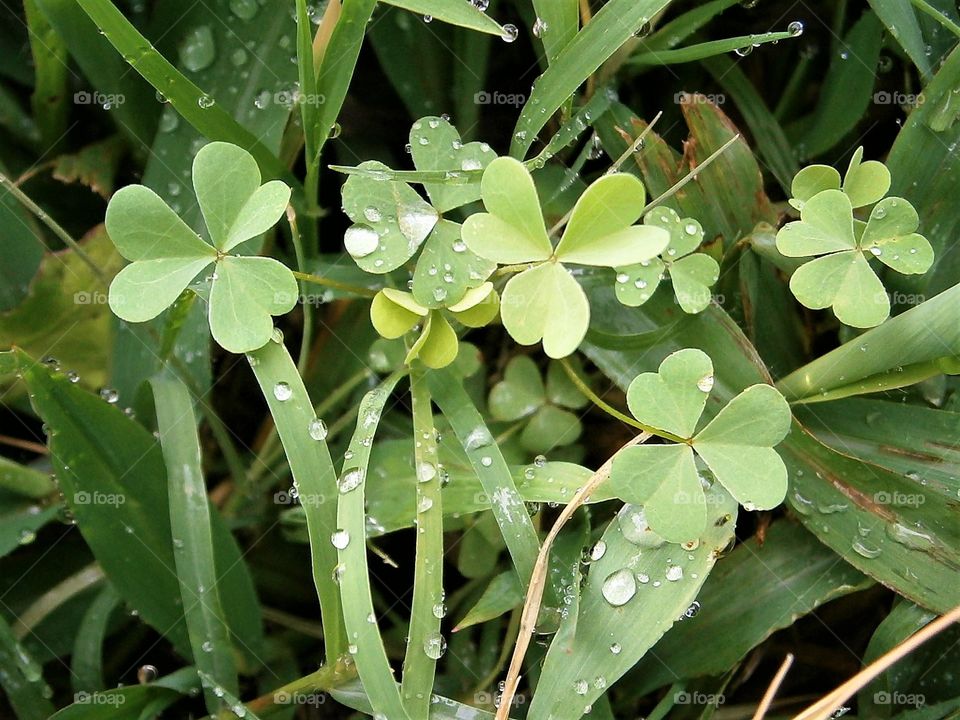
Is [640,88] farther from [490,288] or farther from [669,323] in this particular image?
[490,288]

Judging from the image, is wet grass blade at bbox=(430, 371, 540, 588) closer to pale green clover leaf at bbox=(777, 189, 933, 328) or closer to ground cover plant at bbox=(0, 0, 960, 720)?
ground cover plant at bbox=(0, 0, 960, 720)

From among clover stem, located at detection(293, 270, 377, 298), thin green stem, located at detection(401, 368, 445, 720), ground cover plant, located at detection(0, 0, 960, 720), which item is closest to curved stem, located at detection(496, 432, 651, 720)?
ground cover plant, located at detection(0, 0, 960, 720)

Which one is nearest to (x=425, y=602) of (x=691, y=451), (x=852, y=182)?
(x=691, y=451)

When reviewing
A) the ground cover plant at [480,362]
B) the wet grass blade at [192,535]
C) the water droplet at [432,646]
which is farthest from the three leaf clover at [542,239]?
the wet grass blade at [192,535]

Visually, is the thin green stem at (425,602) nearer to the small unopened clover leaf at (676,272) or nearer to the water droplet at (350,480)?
the water droplet at (350,480)

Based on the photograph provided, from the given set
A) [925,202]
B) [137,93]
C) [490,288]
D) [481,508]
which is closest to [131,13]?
[137,93]

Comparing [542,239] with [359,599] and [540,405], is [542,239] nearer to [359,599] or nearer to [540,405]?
[540,405]
